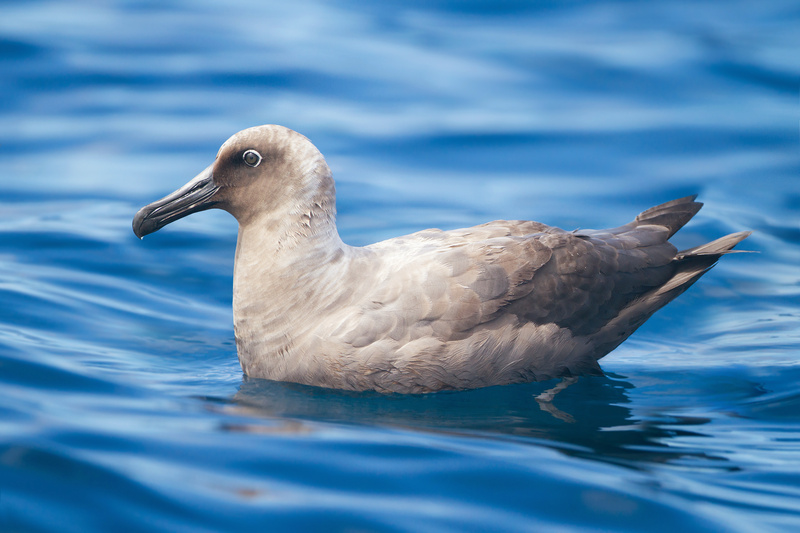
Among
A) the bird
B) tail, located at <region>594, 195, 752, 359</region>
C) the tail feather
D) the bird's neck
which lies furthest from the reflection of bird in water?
the tail feather

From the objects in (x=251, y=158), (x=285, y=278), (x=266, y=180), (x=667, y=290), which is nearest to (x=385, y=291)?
(x=285, y=278)

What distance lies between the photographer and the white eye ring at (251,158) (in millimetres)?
6234

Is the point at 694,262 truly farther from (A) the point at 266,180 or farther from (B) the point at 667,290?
(A) the point at 266,180

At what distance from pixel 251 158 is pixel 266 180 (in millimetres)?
170

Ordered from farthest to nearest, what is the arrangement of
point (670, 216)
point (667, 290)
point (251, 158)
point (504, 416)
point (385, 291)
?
point (670, 216), point (667, 290), point (251, 158), point (385, 291), point (504, 416)

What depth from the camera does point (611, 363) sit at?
7.29 metres

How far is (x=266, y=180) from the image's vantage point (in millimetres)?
6254

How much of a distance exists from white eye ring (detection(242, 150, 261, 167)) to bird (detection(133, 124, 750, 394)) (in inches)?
0.4

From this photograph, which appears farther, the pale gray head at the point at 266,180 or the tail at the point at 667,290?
the tail at the point at 667,290

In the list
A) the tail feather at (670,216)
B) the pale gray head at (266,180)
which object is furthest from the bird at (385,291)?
the tail feather at (670,216)

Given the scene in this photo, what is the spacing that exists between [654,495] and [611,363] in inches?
105

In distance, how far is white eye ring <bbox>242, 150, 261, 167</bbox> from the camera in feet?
20.5

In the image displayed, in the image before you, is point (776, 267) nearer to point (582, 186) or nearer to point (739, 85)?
point (582, 186)

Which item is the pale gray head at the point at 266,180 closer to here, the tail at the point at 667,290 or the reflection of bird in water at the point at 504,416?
the reflection of bird in water at the point at 504,416
